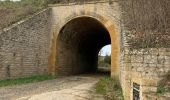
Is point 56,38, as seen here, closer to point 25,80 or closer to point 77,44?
point 77,44

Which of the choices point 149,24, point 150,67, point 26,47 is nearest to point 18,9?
point 26,47

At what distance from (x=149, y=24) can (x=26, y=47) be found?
8100 millimetres

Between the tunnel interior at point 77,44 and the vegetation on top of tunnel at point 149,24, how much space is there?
6656 millimetres

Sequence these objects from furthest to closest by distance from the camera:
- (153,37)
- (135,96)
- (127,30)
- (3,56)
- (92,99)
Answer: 1. (3,56)
2. (127,30)
3. (92,99)
4. (153,37)
5. (135,96)

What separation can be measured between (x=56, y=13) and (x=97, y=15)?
2.58 meters

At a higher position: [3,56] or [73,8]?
[73,8]

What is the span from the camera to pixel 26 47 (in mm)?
16719

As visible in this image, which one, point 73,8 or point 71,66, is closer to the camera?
point 73,8

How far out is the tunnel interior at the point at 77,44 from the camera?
753 inches

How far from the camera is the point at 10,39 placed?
15508 millimetres

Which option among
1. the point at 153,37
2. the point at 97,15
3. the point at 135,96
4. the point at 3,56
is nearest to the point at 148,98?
the point at 135,96

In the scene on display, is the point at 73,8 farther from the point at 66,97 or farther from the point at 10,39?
the point at 66,97

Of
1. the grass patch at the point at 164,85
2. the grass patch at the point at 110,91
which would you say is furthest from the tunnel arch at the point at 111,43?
the grass patch at the point at 164,85

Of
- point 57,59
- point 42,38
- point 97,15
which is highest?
point 97,15
